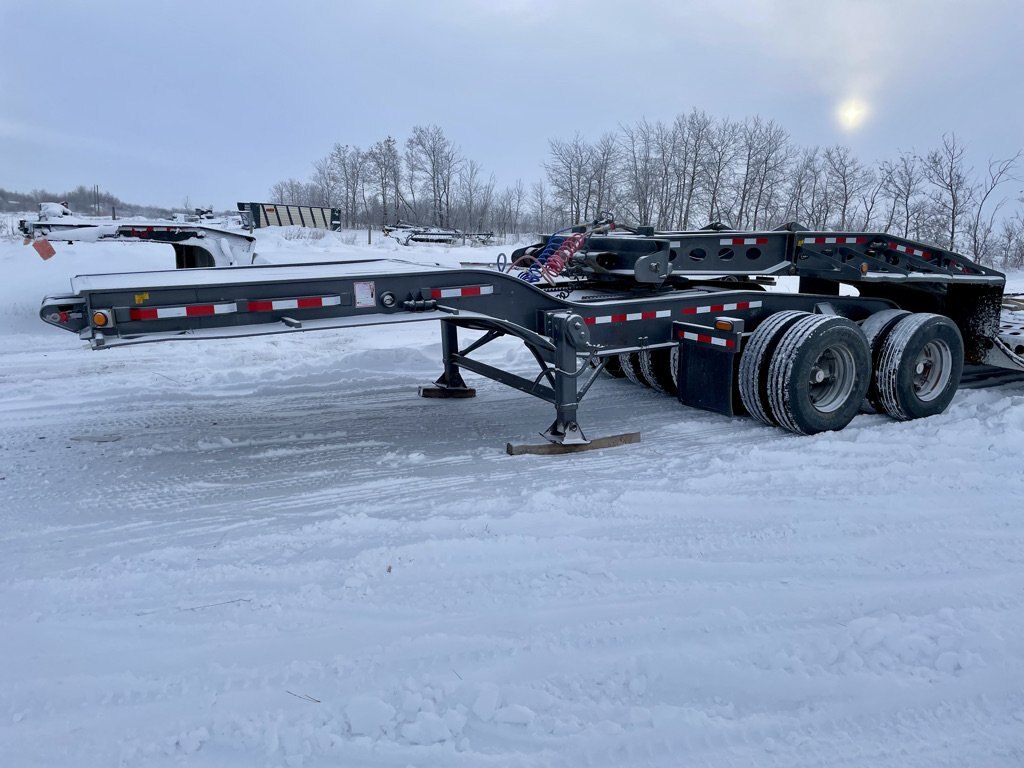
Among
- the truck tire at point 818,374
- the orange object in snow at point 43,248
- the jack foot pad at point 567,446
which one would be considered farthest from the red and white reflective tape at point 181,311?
the orange object in snow at point 43,248

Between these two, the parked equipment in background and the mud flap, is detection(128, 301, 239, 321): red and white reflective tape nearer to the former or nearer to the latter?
the mud flap

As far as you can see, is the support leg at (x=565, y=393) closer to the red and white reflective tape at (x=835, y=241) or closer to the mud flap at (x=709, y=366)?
the mud flap at (x=709, y=366)

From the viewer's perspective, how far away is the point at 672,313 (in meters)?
6.18

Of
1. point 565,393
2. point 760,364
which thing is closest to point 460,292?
point 565,393

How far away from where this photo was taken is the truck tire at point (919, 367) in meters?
6.41

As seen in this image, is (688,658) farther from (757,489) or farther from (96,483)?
(96,483)

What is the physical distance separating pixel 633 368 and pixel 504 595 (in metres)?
4.63

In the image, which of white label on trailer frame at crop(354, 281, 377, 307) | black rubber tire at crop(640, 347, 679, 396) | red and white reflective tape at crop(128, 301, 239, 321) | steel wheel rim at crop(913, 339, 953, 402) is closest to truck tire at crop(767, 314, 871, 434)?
steel wheel rim at crop(913, 339, 953, 402)

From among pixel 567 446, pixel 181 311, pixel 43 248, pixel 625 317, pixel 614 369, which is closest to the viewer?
pixel 181 311

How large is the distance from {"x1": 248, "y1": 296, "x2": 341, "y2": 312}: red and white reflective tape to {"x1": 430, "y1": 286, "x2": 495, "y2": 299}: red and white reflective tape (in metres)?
0.68

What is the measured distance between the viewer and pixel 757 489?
4.80m

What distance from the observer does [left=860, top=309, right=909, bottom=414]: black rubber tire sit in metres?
6.60

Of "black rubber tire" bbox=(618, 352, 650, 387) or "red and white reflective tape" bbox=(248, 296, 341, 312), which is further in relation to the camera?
"black rubber tire" bbox=(618, 352, 650, 387)

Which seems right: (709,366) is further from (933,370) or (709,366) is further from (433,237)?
(433,237)
